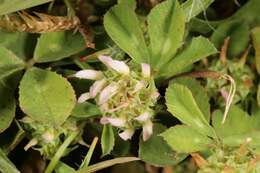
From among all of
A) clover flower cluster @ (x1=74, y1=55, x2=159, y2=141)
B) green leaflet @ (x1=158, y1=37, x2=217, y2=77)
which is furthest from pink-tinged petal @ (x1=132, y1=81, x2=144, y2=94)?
green leaflet @ (x1=158, y1=37, x2=217, y2=77)

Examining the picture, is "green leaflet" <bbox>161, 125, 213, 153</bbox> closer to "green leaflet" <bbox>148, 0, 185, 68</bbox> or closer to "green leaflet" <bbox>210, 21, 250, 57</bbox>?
"green leaflet" <bbox>148, 0, 185, 68</bbox>

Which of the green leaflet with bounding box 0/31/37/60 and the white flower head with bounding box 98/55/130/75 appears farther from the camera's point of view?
the green leaflet with bounding box 0/31/37/60

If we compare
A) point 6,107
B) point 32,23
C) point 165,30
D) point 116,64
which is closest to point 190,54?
point 165,30

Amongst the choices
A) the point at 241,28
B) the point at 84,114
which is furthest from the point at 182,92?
the point at 241,28

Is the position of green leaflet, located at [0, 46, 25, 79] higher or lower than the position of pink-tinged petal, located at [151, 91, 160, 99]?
higher

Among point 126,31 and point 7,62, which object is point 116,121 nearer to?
point 126,31

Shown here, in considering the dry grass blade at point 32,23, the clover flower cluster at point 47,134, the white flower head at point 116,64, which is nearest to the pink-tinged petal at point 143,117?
the white flower head at point 116,64
